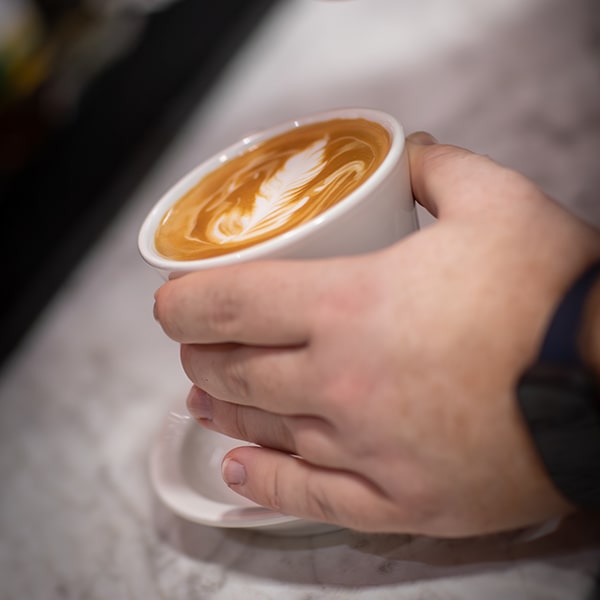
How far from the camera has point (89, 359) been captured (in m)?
0.90

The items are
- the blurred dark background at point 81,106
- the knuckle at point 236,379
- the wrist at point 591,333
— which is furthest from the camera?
the blurred dark background at point 81,106

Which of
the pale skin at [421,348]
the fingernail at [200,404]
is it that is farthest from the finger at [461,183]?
the fingernail at [200,404]

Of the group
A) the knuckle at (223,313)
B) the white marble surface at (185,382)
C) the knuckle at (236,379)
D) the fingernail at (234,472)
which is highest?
the knuckle at (223,313)

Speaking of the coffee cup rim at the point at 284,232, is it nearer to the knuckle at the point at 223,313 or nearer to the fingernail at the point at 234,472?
the knuckle at the point at 223,313

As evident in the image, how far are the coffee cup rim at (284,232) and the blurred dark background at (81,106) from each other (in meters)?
0.59

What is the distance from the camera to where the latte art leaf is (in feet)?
1.61

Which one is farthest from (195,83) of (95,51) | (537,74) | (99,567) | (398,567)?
(398,567)

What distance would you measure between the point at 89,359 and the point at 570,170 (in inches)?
24.0

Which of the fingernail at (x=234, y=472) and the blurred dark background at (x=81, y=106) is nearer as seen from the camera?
the fingernail at (x=234, y=472)

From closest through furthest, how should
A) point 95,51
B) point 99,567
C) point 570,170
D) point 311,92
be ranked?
point 99,567 → point 570,170 → point 311,92 → point 95,51

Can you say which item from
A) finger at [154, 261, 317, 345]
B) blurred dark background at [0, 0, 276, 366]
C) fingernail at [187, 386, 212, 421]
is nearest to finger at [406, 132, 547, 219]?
finger at [154, 261, 317, 345]

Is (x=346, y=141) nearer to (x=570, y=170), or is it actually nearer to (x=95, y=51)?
(x=570, y=170)

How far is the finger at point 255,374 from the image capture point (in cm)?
41

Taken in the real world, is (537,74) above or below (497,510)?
below
